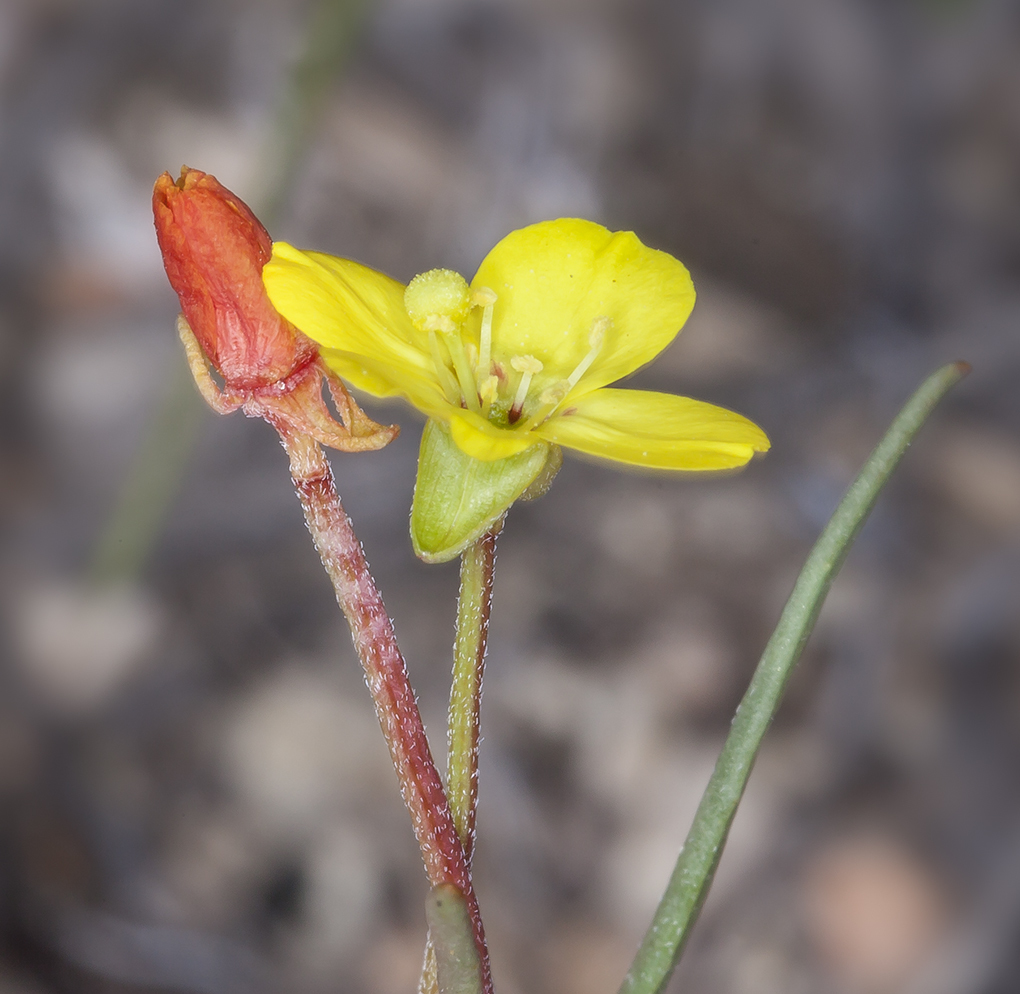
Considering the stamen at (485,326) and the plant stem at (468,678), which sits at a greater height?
the stamen at (485,326)

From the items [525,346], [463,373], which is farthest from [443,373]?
[525,346]

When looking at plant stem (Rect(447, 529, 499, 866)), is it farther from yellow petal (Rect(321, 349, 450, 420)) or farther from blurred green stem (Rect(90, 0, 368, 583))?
blurred green stem (Rect(90, 0, 368, 583))

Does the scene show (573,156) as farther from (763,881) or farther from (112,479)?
(763,881)

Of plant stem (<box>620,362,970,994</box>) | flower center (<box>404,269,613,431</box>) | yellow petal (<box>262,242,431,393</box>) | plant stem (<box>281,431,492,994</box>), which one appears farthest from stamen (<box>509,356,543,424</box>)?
plant stem (<box>620,362,970,994</box>)

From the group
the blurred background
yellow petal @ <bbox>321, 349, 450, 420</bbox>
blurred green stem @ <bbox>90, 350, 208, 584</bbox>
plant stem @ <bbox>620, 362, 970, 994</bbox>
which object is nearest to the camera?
yellow petal @ <bbox>321, 349, 450, 420</bbox>

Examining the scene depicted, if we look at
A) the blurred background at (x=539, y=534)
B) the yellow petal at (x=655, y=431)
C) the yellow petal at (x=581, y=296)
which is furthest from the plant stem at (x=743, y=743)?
the blurred background at (x=539, y=534)

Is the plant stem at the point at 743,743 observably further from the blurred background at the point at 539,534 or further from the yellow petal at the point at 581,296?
the blurred background at the point at 539,534
